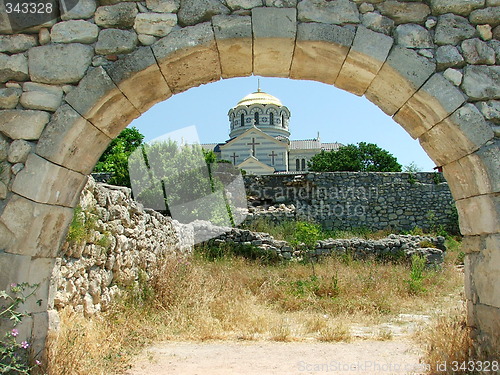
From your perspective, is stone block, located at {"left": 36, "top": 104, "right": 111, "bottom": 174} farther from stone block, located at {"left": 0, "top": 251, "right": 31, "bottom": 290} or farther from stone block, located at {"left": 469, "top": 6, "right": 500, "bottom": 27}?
stone block, located at {"left": 469, "top": 6, "right": 500, "bottom": 27}

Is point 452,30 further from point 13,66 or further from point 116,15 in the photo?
point 13,66

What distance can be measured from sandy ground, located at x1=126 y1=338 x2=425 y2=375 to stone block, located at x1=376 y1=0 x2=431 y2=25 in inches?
128

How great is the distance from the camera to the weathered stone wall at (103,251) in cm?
516

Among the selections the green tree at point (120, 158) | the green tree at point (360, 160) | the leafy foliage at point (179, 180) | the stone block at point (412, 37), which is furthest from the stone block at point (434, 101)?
the green tree at point (360, 160)

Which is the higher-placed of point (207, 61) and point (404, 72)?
point (207, 61)

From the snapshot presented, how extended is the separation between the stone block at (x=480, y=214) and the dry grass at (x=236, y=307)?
2.92 m

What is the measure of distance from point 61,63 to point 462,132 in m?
3.18

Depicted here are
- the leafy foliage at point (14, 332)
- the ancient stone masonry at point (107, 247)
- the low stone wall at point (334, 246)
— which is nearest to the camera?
the leafy foliage at point (14, 332)

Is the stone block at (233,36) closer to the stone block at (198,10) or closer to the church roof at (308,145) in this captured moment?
the stone block at (198,10)

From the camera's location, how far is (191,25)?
3514 millimetres

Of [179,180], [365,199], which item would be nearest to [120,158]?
[179,180]

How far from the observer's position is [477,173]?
3.56 m

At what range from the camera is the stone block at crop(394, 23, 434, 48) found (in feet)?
11.5

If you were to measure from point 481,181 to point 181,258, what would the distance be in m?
6.55
